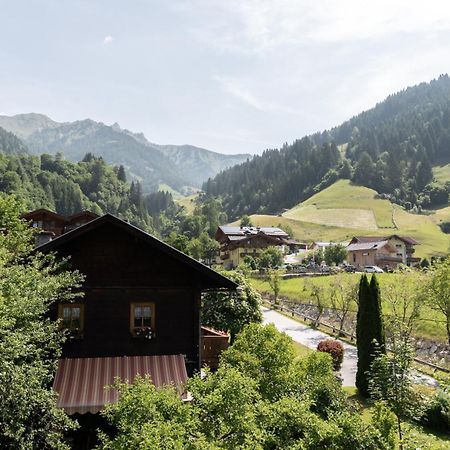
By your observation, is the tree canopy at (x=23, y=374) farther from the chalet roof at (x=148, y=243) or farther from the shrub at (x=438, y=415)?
the shrub at (x=438, y=415)

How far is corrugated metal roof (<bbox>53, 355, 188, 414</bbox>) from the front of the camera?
599 inches

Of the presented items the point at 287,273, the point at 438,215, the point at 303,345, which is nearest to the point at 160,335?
the point at 303,345

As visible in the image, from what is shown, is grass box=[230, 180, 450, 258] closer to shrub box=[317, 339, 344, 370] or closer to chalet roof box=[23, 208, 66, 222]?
chalet roof box=[23, 208, 66, 222]

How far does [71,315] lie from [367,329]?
1846 cm

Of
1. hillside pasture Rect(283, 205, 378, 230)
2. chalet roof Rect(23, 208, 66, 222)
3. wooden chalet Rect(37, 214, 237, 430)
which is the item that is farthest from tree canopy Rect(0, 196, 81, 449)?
hillside pasture Rect(283, 205, 378, 230)

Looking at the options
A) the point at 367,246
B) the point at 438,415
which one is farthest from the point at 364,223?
the point at 438,415

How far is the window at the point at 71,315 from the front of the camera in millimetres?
18094

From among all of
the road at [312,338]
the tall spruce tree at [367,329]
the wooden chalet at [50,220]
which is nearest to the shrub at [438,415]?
the road at [312,338]

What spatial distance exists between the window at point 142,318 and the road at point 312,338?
1420 cm

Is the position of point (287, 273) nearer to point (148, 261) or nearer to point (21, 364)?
point (148, 261)

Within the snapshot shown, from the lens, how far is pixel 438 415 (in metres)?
21.9

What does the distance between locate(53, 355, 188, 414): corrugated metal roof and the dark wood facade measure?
46 cm

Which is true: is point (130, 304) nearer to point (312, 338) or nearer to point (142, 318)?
point (142, 318)

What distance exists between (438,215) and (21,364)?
196 metres
